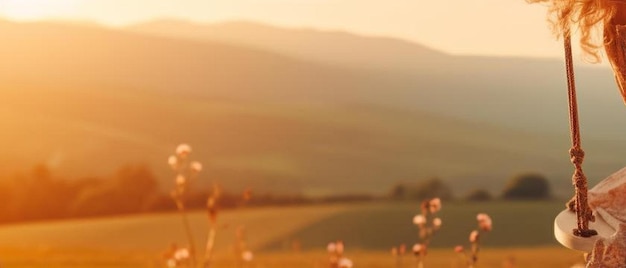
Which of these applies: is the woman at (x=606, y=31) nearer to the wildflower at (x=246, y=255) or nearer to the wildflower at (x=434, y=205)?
the wildflower at (x=434, y=205)

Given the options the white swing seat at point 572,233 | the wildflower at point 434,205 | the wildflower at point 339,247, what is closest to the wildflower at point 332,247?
the wildflower at point 339,247

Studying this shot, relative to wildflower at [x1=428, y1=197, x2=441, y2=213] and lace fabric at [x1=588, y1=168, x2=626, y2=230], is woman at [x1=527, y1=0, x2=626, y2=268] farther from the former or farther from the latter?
wildflower at [x1=428, y1=197, x2=441, y2=213]

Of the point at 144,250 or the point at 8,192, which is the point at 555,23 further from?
the point at 8,192

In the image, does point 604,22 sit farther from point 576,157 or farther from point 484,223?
point 484,223

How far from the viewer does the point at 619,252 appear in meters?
3.32

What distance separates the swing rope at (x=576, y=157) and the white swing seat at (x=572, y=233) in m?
0.04

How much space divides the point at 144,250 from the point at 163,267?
178 cm

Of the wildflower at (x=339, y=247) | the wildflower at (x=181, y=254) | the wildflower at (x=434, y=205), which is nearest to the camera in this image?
the wildflower at (x=434, y=205)

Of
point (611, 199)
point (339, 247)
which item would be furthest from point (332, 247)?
point (611, 199)

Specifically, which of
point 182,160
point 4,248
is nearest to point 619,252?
point 182,160

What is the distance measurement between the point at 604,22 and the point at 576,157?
60cm

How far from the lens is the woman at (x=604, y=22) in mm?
3654

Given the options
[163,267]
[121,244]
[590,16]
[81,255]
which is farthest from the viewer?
[121,244]

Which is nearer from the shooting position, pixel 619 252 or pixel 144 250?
pixel 619 252
